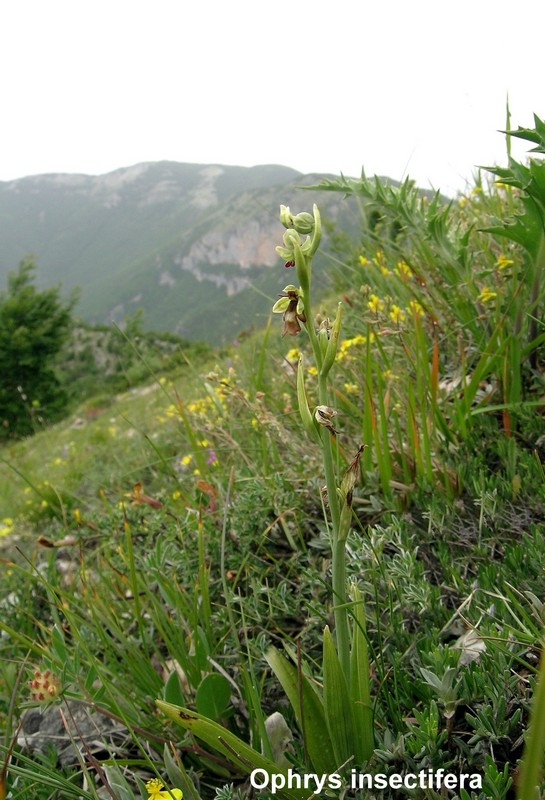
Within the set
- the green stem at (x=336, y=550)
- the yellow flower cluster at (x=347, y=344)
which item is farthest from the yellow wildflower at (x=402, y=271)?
the green stem at (x=336, y=550)

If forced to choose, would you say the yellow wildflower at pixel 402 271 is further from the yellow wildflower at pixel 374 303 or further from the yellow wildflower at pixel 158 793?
the yellow wildflower at pixel 158 793

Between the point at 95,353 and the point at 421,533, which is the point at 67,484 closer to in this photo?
the point at 421,533

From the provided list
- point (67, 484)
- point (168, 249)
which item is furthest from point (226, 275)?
point (67, 484)

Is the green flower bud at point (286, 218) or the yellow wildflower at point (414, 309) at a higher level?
the green flower bud at point (286, 218)

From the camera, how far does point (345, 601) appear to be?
2.98ft

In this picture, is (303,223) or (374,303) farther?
(374,303)

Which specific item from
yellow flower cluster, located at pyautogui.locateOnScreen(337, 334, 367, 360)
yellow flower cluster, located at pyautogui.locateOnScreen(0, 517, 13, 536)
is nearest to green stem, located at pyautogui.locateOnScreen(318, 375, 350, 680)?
yellow flower cluster, located at pyautogui.locateOnScreen(337, 334, 367, 360)

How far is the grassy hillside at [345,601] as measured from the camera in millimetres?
906

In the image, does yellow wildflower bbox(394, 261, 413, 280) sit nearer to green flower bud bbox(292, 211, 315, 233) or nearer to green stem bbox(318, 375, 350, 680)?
green flower bud bbox(292, 211, 315, 233)

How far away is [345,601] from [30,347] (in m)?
26.9

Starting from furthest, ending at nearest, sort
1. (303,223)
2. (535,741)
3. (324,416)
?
(303,223)
(324,416)
(535,741)

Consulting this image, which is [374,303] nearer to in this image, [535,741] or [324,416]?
[324,416]

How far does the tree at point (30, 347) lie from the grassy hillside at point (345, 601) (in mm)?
23437

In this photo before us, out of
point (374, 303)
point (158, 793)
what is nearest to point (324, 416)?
point (158, 793)
